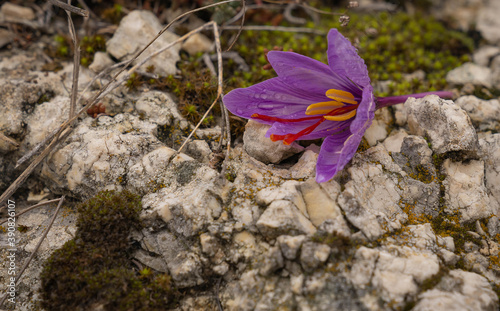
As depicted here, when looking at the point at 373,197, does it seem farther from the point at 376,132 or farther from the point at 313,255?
the point at 376,132

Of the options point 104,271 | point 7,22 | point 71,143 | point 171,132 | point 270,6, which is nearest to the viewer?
point 104,271

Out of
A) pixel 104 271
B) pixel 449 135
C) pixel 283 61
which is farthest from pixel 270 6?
pixel 104 271

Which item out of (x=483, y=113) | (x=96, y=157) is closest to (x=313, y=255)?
(x=96, y=157)

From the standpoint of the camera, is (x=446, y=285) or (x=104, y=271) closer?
(x=446, y=285)

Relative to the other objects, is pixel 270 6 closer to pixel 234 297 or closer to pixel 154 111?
pixel 154 111

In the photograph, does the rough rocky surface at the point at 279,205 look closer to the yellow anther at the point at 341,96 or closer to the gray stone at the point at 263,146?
the gray stone at the point at 263,146

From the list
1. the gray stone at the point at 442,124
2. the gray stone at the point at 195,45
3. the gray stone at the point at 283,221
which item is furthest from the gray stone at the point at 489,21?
the gray stone at the point at 283,221
